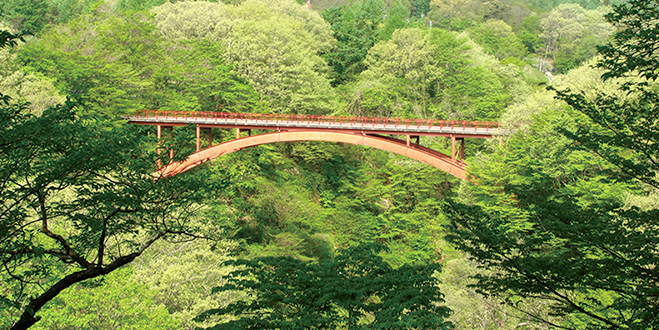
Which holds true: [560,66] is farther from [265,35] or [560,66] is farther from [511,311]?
[511,311]

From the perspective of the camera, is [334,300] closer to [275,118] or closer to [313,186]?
[275,118]

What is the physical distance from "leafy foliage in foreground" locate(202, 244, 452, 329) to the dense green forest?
0.24 feet

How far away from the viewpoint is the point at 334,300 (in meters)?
10.6

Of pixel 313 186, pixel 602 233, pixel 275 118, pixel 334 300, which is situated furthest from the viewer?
pixel 313 186

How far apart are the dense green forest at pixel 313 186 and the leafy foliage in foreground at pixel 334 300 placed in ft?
0.24

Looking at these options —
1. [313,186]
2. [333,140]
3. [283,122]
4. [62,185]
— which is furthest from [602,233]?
[313,186]

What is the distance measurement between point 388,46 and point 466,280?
27.7 m

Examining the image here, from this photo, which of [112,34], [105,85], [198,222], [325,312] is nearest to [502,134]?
[198,222]

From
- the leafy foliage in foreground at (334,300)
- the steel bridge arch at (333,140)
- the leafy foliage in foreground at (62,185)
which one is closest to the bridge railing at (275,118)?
the steel bridge arch at (333,140)

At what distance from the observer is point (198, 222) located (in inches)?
875

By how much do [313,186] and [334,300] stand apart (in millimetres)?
24092

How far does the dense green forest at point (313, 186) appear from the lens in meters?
8.11

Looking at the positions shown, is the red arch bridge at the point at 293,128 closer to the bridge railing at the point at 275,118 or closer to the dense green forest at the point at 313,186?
the bridge railing at the point at 275,118

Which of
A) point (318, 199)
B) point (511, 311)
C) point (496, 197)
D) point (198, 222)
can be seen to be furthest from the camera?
point (318, 199)
